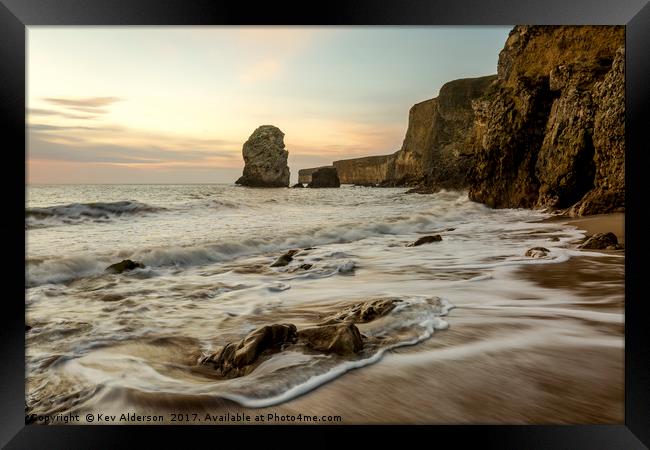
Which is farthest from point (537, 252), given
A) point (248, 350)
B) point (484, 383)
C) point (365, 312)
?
point (248, 350)

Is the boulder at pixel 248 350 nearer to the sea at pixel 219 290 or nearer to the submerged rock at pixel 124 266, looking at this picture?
the sea at pixel 219 290

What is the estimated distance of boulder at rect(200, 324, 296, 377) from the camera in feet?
6.63

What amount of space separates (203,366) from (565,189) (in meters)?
7.92

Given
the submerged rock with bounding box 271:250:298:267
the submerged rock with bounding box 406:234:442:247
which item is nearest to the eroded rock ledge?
the submerged rock with bounding box 271:250:298:267

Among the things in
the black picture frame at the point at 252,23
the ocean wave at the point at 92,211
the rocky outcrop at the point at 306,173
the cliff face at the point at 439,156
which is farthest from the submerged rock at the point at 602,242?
the cliff face at the point at 439,156

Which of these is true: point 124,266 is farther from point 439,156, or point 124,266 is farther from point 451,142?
point 451,142

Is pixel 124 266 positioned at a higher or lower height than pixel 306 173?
lower

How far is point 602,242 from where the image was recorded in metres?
4.02

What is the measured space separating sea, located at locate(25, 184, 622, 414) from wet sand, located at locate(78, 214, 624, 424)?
69 millimetres

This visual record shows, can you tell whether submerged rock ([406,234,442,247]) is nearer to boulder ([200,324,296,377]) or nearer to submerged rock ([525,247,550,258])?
submerged rock ([525,247,550,258])

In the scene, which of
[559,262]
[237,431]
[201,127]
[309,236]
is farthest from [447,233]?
[237,431]

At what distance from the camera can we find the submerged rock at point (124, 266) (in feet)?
13.7

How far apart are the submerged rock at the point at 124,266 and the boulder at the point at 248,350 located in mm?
2498

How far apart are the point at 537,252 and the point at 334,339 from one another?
9.65 feet
